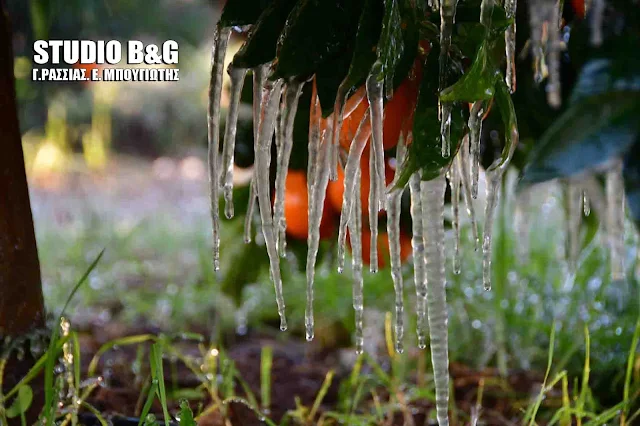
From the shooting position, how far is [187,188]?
4578mm

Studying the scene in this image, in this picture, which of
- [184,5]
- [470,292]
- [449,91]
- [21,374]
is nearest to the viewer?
[449,91]

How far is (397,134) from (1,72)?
35 centimetres

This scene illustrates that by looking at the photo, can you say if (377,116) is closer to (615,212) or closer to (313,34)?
(313,34)

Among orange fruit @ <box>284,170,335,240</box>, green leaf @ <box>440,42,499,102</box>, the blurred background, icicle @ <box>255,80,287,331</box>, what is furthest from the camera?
the blurred background

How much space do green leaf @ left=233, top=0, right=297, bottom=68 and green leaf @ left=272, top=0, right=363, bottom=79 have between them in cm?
2

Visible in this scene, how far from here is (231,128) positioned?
54cm

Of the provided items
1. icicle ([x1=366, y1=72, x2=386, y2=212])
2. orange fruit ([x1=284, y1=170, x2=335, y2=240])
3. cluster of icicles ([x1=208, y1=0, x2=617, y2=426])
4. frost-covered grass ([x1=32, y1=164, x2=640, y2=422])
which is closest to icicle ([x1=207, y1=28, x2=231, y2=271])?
cluster of icicles ([x1=208, y1=0, x2=617, y2=426])

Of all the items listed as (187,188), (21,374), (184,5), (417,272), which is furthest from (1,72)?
(187,188)

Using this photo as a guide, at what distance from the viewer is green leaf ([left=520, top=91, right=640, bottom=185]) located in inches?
12.0

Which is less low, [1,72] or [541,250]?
[1,72]

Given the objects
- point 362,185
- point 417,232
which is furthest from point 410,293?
point 417,232

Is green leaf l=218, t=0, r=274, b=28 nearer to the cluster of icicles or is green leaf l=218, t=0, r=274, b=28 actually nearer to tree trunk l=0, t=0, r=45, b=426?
the cluster of icicles

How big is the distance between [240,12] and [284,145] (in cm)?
11

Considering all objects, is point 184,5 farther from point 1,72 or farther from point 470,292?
point 1,72
